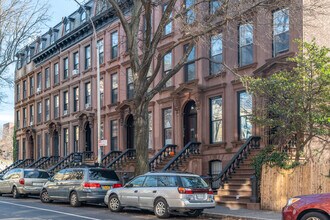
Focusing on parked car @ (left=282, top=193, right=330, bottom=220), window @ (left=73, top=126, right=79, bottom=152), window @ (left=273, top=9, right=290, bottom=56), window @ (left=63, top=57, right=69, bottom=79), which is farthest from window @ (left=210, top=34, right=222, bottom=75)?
window @ (left=63, top=57, right=69, bottom=79)

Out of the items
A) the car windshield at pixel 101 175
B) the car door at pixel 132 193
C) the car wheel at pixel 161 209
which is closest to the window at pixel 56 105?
the car windshield at pixel 101 175

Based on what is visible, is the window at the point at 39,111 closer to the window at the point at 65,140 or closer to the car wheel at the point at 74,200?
the window at the point at 65,140

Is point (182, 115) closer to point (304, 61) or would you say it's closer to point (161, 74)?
point (161, 74)

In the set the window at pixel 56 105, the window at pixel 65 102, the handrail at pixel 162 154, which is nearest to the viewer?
the handrail at pixel 162 154

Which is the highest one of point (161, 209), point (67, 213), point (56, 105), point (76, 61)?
point (76, 61)

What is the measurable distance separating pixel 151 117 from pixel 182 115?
3346 millimetres

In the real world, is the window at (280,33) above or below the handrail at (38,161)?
above

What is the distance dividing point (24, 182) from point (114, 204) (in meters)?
8.53

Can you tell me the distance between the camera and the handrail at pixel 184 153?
84.1ft

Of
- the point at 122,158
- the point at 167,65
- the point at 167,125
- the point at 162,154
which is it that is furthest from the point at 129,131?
the point at 167,65

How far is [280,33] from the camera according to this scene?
22953 mm

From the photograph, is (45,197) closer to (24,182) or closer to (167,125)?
(24,182)

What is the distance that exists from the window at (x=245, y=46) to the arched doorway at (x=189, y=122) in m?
4.17

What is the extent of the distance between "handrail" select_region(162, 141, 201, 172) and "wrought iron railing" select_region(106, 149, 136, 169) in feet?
19.0
